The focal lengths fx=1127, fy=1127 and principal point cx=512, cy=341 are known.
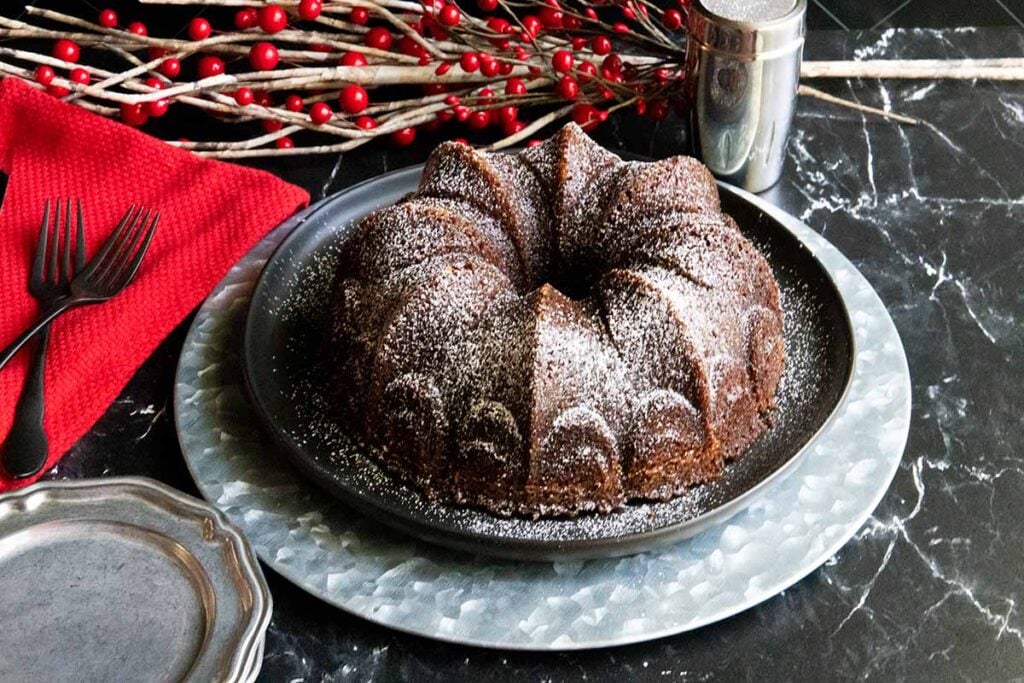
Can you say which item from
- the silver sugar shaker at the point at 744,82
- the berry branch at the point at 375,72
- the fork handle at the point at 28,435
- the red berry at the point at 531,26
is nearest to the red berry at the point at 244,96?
the berry branch at the point at 375,72

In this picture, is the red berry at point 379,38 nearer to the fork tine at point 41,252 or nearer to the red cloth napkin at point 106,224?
the red cloth napkin at point 106,224

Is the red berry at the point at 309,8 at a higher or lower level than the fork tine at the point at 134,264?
higher

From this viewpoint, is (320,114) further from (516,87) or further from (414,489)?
(414,489)

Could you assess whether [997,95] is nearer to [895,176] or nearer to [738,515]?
[895,176]

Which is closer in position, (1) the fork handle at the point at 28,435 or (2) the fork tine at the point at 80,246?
(1) the fork handle at the point at 28,435

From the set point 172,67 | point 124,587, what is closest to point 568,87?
point 172,67

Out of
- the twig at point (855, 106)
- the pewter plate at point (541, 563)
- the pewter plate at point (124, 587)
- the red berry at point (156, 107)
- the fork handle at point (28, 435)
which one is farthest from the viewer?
the twig at point (855, 106)

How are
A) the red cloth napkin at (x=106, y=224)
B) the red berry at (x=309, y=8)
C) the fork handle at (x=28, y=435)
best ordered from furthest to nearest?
the red berry at (x=309, y=8) < the red cloth napkin at (x=106, y=224) < the fork handle at (x=28, y=435)
